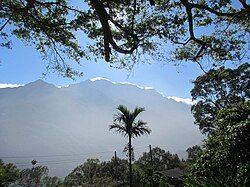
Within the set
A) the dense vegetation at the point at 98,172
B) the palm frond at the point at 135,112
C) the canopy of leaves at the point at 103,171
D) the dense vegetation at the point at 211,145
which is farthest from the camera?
the canopy of leaves at the point at 103,171

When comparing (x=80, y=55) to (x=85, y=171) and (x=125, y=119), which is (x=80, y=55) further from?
(x=85, y=171)

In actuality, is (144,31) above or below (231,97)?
below

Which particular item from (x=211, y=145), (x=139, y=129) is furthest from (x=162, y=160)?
(x=211, y=145)

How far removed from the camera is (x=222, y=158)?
1248cm

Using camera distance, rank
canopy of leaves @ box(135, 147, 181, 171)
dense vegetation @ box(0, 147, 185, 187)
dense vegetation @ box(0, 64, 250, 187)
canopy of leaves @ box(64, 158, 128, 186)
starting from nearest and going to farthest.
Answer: dense vegetation @ box(0, 64, 250, 187) → dense vegetation @ box(0, 147, 185, 187) → canopy of leaves @ box(64, 158, 128, 186) → canopy of leaves @ box(135, 147, 181, 171)

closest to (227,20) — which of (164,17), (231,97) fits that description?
(164,17)

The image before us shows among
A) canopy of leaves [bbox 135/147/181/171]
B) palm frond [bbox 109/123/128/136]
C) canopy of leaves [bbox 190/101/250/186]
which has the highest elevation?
canopy of leaves [bbox 135/147/181/171]

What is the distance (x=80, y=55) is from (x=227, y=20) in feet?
14.3

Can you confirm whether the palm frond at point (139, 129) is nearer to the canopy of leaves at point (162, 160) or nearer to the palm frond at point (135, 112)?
the palm frond at point (135, 112)

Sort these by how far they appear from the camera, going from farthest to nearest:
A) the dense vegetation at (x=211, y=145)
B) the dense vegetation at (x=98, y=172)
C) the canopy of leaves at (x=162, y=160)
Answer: the canopy of leaves at (x=162, y=160)
the dense vegetation at (x=98, y=172)
the dense vegetation at (x=211, y=145)

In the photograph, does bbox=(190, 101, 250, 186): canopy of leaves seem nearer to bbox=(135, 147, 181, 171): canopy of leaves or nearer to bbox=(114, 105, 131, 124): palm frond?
bbox=(114, 105, 131, 124): palm frond

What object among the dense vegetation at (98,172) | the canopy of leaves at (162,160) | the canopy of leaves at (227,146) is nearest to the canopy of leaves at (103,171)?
the dense vegetation at (98,172)

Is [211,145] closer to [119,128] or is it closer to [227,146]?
[227,146]

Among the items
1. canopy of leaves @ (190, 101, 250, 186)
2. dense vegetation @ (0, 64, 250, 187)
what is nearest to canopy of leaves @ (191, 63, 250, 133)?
dense vegetation @ (0, 64, 250, 187)
